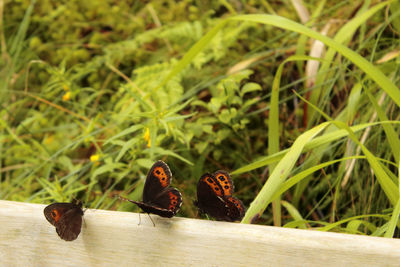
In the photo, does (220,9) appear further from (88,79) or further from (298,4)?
(88,79)

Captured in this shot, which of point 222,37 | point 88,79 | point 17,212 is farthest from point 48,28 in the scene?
point 17,212

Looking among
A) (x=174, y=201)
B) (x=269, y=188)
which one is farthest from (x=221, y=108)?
(x=174, y=201)

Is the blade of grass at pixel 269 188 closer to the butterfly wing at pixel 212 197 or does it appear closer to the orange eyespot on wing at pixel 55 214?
the butterfly wing at pixel 212 197

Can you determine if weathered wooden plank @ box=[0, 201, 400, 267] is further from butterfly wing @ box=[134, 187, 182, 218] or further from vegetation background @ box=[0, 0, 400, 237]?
vegetation background @ box=[0, 0, 400, 237]

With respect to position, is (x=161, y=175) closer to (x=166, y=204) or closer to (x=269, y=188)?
(x=166, y=204)

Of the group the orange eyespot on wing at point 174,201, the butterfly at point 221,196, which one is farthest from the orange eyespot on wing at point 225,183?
the orange eyespot on wing at point 174,201

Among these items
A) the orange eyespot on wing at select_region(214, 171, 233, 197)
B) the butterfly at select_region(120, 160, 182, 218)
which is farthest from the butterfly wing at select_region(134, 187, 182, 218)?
the orange eyespot on wing at select_region(214, 171, 233, 197)

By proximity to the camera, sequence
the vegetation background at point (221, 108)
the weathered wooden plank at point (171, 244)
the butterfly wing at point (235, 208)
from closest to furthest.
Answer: the weathered wooden plank at point (171, 244), the butterfly wing at point (235, 208), the vegetation background at point (221, 108)
